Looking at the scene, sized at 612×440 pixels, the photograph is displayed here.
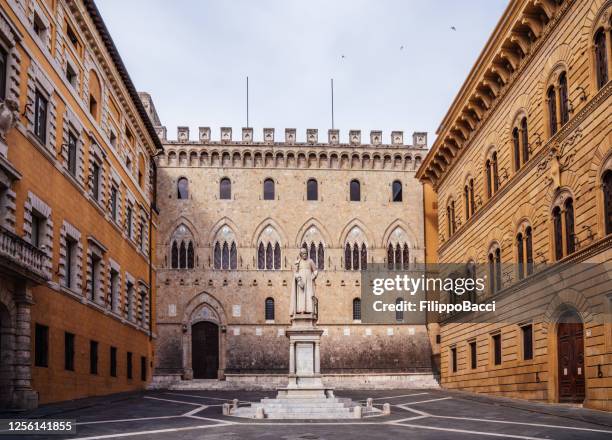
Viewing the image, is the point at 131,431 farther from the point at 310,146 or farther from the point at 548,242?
the point at 310,146

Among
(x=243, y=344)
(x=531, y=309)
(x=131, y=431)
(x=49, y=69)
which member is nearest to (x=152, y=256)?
(x=243, y=344)

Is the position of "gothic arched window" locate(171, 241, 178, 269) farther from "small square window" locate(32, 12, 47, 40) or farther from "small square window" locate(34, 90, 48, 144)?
"small square window" locate(32, 12, 47, 40)

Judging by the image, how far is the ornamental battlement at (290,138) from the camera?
4853 centimetres

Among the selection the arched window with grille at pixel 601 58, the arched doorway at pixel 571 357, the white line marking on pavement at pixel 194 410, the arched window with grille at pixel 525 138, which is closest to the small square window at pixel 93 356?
the white line marking on pavement at pixel 194 410

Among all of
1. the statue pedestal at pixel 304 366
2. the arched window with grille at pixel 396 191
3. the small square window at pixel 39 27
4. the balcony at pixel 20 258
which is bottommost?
the statue pedestal at pixel 304 366

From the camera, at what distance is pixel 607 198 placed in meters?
21.8

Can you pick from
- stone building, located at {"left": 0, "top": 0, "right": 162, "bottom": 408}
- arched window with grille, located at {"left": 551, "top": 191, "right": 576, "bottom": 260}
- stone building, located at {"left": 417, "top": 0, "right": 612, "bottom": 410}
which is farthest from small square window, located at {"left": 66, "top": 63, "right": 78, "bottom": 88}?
arched window with grille, located at {"left": 551, "top": 191, "right": 576, "bottom": 260}

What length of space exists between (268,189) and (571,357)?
1053 inches

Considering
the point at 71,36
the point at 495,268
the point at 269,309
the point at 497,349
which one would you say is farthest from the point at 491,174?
the point at 269,309

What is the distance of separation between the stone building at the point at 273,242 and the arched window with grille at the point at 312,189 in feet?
0.22

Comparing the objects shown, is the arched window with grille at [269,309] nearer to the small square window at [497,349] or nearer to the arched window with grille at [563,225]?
the small square window at [497,349]

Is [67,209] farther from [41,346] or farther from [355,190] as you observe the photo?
[355,190]

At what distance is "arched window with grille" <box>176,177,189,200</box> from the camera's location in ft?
158

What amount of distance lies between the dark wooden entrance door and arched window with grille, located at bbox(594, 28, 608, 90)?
29.3m
